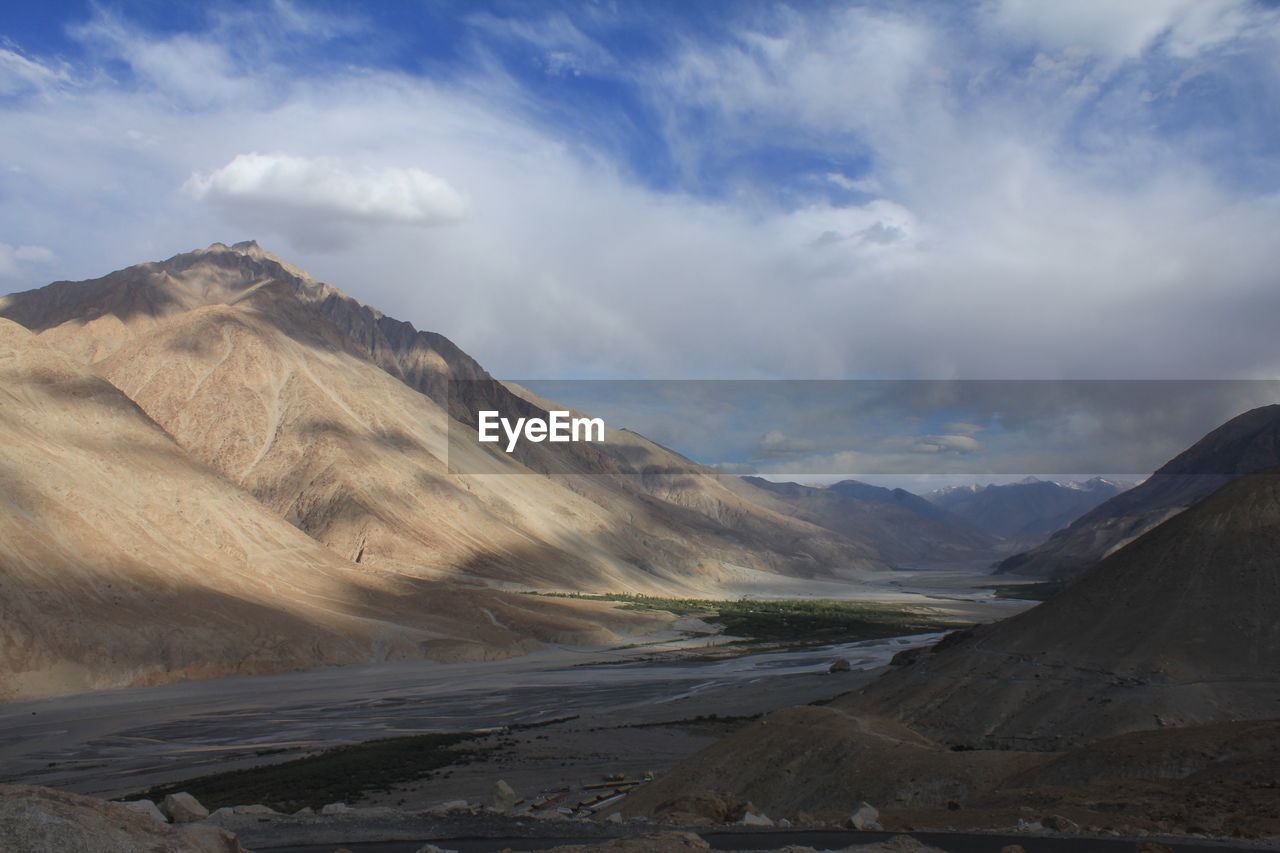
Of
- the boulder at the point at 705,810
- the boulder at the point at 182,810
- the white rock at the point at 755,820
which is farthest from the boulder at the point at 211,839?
the white rock at the point at 755,820

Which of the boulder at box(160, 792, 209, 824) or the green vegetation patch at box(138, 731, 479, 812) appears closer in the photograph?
the boulder at box(160, 792, 209, 824)

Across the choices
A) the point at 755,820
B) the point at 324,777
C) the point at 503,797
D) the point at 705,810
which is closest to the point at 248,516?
the point at 324,777

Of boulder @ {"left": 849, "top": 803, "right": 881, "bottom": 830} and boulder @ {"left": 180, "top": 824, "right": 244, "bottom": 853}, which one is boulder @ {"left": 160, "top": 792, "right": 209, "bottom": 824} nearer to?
boulder @ {"left": 180, "top": 824, "right": 244, "bottom": 853}

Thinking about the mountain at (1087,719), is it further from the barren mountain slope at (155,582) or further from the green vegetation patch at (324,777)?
the barren mountain slope at (155,582)

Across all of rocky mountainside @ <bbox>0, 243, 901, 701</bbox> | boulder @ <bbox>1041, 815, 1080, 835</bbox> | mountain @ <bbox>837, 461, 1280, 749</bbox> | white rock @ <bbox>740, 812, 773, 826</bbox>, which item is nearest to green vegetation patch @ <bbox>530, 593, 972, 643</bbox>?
rocky mountainside @ <bbox>0, 243, 901, 701</bbox>

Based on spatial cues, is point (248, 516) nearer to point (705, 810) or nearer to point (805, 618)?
point (805, 618)
